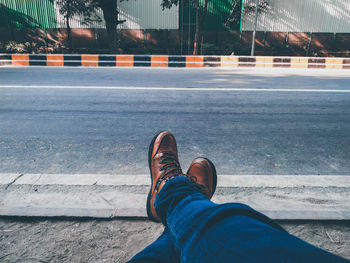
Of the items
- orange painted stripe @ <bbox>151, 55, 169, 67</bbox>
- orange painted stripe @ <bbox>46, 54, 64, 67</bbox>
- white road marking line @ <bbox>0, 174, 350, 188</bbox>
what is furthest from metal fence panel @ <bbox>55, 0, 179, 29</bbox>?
white road marking line @ <bbox>0, 174, 350, 188</bbox>

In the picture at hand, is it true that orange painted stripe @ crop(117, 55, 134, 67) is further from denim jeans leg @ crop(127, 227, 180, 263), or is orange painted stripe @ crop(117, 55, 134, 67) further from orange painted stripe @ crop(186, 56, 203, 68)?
denim jeans leg @ crop(127, 227, 180, 263)

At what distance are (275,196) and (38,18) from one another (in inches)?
760

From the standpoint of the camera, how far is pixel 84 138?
393 cm

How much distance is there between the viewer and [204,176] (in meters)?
2.14

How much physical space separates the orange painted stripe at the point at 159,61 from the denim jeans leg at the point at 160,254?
10877 millimetres

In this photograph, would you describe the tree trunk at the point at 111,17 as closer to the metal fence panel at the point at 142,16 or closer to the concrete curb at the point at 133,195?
the metal fence panel at the point at 142,16

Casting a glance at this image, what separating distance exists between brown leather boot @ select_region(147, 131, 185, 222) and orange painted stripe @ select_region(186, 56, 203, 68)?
944 cm

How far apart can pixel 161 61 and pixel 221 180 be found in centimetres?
975

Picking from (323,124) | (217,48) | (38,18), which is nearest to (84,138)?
(323,124)

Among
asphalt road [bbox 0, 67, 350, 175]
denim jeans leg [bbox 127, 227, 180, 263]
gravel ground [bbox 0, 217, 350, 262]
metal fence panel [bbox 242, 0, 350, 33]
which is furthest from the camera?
metal fence panel [bbox 242, 0, 350, 33]

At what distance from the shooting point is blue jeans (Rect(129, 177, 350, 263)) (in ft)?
3.11

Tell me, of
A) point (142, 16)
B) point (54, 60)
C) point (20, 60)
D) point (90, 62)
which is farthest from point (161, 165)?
point (142, 16)

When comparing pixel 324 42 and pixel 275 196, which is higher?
pixel 324 42

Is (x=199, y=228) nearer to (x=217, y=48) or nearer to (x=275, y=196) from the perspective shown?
(x=275, y=196)
